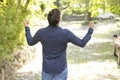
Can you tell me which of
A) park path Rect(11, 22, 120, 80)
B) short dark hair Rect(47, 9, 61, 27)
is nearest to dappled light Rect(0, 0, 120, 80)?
park path Rect(11, 22, 120, 80)

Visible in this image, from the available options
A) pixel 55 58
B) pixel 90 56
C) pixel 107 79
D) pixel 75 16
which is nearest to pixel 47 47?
pixel 55 58

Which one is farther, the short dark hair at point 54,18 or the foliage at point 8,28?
the foliage at point 8,28


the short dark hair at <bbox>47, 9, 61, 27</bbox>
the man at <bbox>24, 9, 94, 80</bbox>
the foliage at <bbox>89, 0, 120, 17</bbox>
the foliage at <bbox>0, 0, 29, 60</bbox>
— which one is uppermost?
the short dark hair at <bbox>47, 9, 61, 27</bbox>

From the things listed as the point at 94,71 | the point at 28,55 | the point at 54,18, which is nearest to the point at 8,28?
the point at 54,18

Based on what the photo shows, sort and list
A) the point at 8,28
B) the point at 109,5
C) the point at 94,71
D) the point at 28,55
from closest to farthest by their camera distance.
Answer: the point at 8,28 → the point at 94,71 → the point at 28,55 → the point at 109,5

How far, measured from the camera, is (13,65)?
1374cm

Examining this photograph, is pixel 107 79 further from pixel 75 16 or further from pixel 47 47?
pixel 75 16

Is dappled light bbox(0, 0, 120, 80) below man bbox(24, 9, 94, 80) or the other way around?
below

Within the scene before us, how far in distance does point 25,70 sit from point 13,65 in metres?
1.12

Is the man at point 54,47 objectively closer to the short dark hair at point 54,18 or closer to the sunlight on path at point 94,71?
the short dark hair at point 54,18

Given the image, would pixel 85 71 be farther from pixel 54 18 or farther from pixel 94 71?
pixel 54 18

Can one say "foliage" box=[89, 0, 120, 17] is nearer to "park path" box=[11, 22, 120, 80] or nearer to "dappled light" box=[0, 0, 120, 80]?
"dappled light" box=[0, 0, 120, 80]

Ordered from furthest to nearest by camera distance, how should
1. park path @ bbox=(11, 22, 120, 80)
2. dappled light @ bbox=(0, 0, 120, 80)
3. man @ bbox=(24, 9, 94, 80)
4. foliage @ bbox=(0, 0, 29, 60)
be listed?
1. park path @ bbox=(11, 22, 120, 80)
2. dappled light @ bbox=(0, 0, 120, 80)
3. foliage @ bbox=(0, 0, 29, 60)
4. man @ bbox=(24, 9, 94, 80)

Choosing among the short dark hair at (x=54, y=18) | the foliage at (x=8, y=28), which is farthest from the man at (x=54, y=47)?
the foliage at (x=8, y=28)
